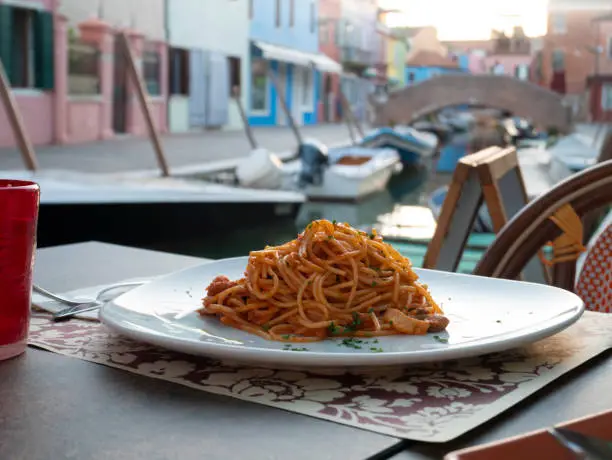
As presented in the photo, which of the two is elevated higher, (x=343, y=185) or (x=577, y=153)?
(x=577, y=153)

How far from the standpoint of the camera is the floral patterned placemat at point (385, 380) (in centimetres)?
A: 68

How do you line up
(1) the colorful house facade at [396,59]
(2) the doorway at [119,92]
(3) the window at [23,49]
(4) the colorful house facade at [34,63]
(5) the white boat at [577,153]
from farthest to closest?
(1) the colorful house facade at [396,59], (2) the doorway at [119,92], (3) the window at [23,49], (4) the colorful house facade at [34,63], (5) the white boat at [577,153]

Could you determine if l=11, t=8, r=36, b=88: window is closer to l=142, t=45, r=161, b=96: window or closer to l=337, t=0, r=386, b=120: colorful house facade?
l=142, t=45, r=161, b=96: window

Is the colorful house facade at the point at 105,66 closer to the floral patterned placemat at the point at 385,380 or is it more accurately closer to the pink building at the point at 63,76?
the pink building at the point at 63,76

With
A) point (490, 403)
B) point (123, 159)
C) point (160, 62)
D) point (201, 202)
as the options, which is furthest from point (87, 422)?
point (160, 62)

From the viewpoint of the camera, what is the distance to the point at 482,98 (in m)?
24.3

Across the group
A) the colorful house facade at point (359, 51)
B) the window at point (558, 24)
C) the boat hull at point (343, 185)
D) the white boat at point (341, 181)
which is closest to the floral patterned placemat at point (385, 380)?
the white boat at point (341, 181)

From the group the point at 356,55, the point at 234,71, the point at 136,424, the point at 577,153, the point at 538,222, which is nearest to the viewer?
the point at 136,424

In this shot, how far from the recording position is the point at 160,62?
16375 mm

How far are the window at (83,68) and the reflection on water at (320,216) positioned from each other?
4.33 meters

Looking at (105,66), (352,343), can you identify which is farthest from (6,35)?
(352,343)

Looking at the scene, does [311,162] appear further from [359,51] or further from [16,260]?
[359,51]

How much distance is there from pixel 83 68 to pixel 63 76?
817 mm

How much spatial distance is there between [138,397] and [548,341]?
413mm
